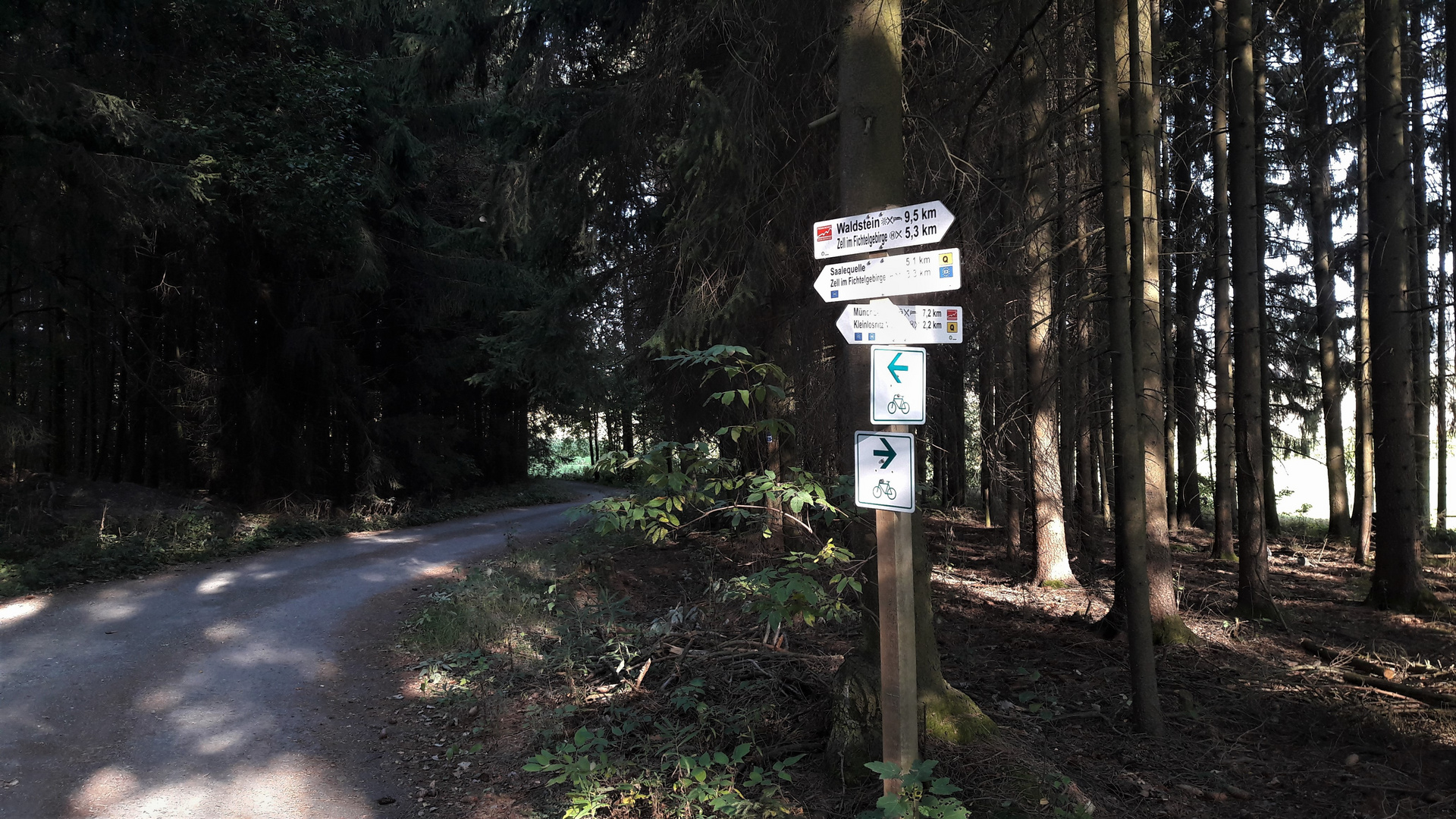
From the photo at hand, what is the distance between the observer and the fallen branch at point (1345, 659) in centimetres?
645

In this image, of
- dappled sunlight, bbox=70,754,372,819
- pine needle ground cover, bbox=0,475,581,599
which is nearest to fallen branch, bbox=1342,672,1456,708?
dappled sunlight, bbox=70,754,372,819

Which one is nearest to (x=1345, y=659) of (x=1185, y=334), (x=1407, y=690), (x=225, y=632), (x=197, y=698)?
(x=1407, y=690)

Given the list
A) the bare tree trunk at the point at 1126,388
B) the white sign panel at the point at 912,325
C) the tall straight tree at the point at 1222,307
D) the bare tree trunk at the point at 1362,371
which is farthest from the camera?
the bare tree trunk at the point at 1362,371

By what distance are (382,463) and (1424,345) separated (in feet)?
67.5

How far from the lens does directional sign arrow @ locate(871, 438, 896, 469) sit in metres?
3.53

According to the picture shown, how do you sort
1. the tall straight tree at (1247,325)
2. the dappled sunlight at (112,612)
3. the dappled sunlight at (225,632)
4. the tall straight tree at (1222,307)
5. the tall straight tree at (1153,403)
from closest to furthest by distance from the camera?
the tall straight tree at (1153,403) < the dappled sunlight at (225,632) < the tall straight tree at (1247,325) < the dappled sunlight at (112,612) < the tall straight tree at (1222,307)

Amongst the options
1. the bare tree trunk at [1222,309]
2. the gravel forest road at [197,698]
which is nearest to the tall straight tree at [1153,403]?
the bare tree trunk at [1222,309]

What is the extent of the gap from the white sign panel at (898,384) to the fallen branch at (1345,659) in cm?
547

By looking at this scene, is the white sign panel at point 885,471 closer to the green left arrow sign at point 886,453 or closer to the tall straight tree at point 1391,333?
the green left arrow sign at point 886,453

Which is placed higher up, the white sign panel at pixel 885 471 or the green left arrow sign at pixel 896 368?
the green left arrow sign at pixel 896 368

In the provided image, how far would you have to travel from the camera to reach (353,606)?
984 cm

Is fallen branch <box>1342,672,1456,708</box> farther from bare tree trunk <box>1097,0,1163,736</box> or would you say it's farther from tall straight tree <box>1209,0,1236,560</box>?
tall straight tree <box>1209,0,1236,560</box>

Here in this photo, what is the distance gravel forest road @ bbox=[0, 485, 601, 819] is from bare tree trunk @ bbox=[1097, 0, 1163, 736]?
15.9ft

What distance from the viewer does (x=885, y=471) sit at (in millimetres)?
3539
